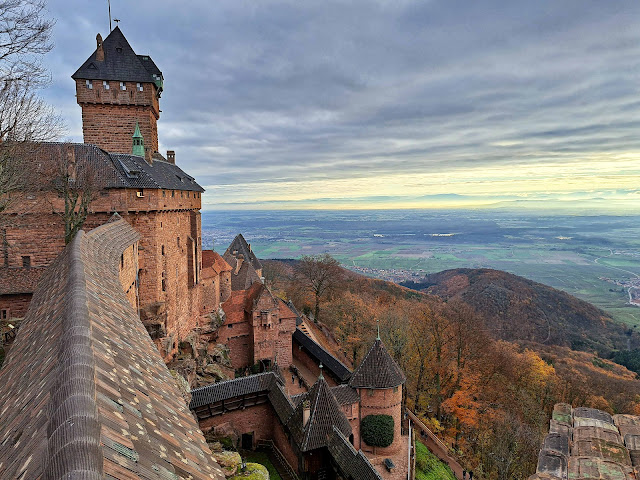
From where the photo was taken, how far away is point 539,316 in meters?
73.5

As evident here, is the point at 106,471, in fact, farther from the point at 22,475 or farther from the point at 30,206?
the point at 30,206

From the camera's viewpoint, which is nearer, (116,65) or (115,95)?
(116,65)

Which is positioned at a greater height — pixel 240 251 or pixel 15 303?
pixel 15 303

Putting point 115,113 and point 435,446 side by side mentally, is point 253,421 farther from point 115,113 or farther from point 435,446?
point 115,113

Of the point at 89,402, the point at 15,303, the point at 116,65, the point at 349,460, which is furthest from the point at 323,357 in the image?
the point at 89,402

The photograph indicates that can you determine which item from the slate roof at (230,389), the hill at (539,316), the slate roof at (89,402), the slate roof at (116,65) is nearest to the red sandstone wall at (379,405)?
the slate roof at (230,389)

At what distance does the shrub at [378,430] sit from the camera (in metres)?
21.2

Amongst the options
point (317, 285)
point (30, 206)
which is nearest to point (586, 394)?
point (317, 285)

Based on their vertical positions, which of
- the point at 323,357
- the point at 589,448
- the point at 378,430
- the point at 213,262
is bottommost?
the point at 378,430

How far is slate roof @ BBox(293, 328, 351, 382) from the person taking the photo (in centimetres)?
2728

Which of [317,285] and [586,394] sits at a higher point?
[317,285]

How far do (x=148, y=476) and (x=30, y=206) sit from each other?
1850cm

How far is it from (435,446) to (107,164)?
2872 centimetres

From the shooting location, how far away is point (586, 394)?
33.7 meters
